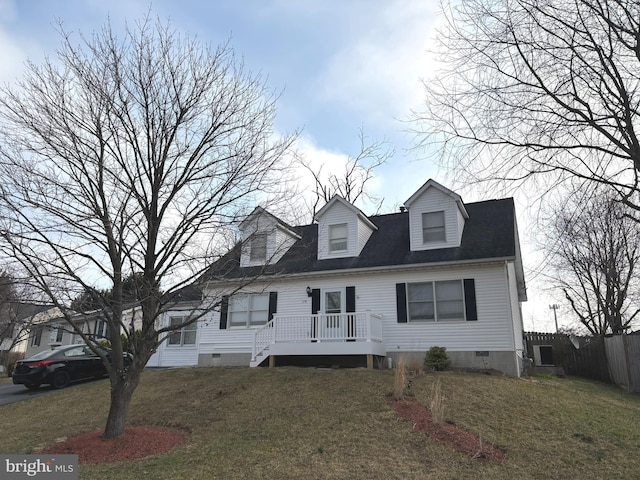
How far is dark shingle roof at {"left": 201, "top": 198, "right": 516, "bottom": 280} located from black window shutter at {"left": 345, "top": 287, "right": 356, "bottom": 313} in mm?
803

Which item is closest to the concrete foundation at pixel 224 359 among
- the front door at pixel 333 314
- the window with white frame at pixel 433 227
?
the front door at pixel 333 314

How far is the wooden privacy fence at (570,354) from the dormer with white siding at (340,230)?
9281 millimetres

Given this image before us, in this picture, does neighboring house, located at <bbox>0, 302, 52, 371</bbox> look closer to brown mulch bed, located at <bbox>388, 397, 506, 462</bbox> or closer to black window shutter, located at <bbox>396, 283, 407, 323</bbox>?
brown mulch bed, located at <bbox>388, 397, 506, 462</bbox>

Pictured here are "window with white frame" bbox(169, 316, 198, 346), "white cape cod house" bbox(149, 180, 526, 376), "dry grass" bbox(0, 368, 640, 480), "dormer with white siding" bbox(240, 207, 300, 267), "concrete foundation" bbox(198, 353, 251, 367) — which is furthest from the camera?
"window with white frame" bbox(169, 316, 198, 346)

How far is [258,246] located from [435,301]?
7.07 metres

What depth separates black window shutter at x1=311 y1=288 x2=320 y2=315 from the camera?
15.6 meters

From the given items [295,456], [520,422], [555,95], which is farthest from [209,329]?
[555,95]

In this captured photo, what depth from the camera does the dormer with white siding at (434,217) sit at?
1498 cm

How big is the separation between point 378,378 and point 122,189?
768 cm

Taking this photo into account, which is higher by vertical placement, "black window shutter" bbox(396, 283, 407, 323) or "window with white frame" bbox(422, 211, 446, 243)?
"window with white frame" bbox(422, 211, 446, 243)

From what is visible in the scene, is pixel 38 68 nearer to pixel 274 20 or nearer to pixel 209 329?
pixel 274 20

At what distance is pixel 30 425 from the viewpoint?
10.2 meters

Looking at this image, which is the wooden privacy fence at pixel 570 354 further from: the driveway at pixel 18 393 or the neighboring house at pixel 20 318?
the driveway at pixel 18 393

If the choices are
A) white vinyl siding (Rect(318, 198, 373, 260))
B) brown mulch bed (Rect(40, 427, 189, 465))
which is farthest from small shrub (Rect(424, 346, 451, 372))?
brown mulch bed (Rect(40, 427, 189, 465))
